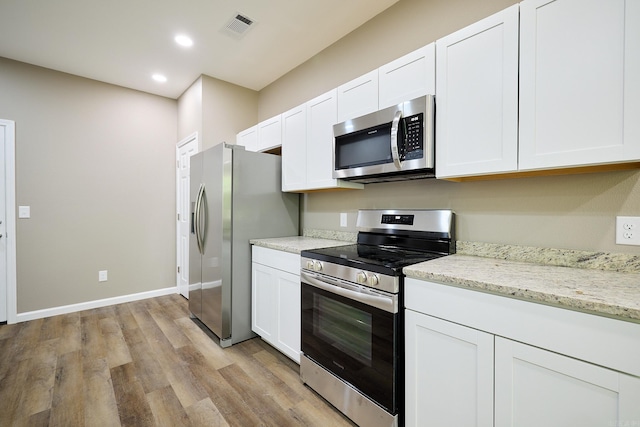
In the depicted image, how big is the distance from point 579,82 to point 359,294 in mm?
1343

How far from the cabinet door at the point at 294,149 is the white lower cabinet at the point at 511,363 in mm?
1529

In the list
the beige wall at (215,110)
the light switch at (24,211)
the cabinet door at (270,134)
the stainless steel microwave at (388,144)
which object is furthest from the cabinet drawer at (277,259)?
the light switch at (24,211)

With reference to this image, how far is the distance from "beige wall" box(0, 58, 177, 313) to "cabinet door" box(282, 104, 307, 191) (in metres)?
2.22

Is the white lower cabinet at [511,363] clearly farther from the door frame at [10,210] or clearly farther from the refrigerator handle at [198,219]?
the door frame at [10,210]

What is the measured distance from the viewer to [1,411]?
1722 mm

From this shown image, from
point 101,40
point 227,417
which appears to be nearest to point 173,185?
point 101,40

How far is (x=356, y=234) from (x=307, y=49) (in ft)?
6.35

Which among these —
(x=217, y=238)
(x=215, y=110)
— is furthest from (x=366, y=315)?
(x=215, y=110)

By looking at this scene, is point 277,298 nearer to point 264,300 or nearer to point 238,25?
point 264,300

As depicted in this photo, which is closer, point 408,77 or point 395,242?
point 408,77

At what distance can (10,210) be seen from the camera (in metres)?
3.03

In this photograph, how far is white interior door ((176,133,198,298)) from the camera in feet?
12.6

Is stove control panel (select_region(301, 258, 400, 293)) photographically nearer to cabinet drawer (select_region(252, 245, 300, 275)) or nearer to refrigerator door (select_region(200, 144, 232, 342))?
cabinet drawer (select_region(252, 245, 300, 275))

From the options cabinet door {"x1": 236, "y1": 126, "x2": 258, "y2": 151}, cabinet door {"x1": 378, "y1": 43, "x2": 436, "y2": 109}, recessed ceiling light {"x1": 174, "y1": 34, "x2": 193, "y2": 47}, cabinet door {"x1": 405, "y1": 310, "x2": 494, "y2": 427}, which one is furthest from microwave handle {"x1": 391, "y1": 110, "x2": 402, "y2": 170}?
recessed ceiling light {"x1": 174, "y1": 34, "x2": 193, "y2": 47}
